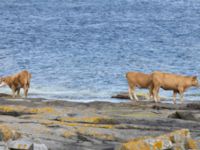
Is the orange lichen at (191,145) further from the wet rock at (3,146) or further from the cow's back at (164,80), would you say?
the cow's back at (164,80)

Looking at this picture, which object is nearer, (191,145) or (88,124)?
(191,145)

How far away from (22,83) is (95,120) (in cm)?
1157

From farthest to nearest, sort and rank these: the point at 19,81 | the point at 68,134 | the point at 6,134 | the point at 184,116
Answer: the point at 19,81 → the point at 184,116 → the point at 68,134 → the point at 6,134

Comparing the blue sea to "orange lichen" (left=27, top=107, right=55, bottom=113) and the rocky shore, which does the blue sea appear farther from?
"orange lichen" (left=27, top=107, right=55, bottom=113)

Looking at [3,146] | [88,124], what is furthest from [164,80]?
[3,146]

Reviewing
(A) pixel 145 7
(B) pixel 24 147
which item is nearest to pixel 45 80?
(B) pixel 24 147

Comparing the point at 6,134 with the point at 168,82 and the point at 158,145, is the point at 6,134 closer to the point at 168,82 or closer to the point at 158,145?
the point at 158,145

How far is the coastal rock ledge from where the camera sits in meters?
12.3

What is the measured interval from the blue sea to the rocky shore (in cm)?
1092

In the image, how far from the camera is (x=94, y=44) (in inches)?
2335

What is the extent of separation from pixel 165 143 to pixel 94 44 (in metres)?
46.9

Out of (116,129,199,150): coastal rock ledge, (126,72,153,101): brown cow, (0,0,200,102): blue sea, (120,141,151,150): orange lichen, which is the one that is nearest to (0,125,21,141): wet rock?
(116,129,199,150): coastal rock ledge

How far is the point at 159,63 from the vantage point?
1881 inches

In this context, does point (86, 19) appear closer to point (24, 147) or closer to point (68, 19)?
point (68, 19)
